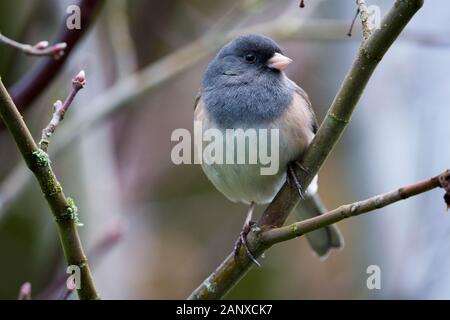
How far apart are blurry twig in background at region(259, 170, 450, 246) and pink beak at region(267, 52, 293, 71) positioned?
0.84 metres

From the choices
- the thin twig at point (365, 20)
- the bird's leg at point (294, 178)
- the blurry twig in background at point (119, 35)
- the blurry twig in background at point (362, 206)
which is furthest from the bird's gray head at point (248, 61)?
the blurry twig in background at point (362, 206)

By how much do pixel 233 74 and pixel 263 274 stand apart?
83.8 inches

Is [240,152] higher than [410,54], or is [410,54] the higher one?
[410,54]

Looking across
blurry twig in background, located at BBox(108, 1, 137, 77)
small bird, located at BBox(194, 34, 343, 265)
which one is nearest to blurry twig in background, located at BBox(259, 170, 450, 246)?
small bird, located at BBox(194, 34, 343, 265)

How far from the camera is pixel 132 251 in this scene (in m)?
4.18

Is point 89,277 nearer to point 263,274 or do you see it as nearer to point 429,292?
point 429,292

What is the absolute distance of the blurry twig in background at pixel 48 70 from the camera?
2307mm

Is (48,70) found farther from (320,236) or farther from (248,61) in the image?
(320,236)

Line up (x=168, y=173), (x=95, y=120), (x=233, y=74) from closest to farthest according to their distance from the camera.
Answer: (x=233, y=74) → (x=95, y=120) → (x=168, y=173)

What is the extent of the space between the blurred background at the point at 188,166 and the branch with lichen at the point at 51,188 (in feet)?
2.55

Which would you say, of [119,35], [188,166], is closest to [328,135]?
[119,35]

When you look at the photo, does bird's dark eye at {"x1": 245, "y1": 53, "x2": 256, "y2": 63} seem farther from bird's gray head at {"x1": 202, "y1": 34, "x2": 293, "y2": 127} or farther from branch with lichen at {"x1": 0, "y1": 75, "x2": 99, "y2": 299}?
branch with lichen at {"x1": 0, "y1": 75, "x2": 99, "y2": 299}

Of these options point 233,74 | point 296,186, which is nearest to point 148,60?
point 233,74

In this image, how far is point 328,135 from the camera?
71.3 inches
